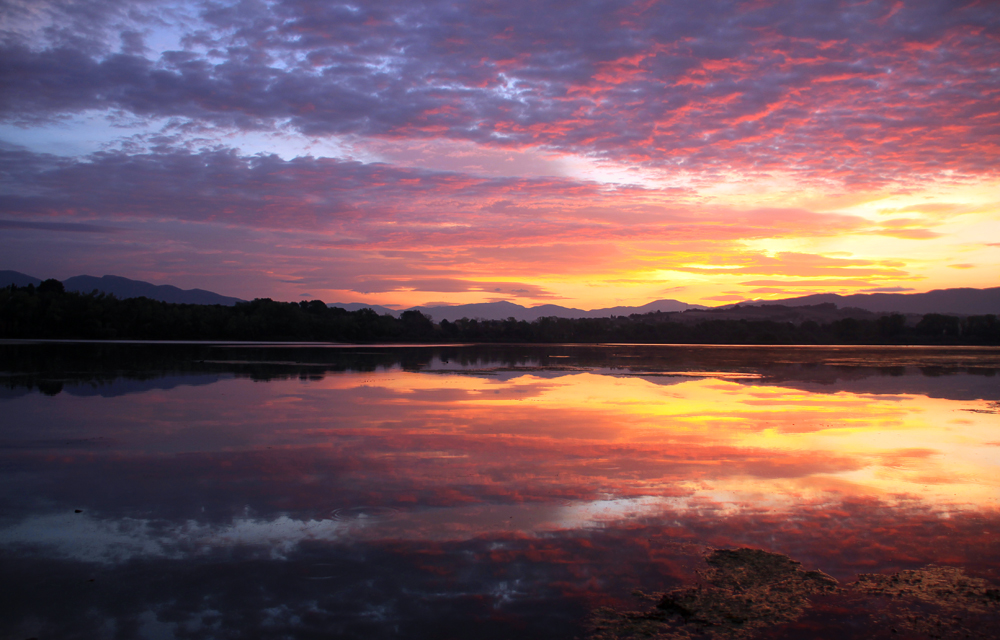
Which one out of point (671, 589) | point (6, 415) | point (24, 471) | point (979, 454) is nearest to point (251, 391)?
point (6, 415)

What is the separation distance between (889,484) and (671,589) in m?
5.75

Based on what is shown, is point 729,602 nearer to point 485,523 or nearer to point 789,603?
point 789,603

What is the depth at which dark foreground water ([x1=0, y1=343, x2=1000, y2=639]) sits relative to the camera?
5.11 m

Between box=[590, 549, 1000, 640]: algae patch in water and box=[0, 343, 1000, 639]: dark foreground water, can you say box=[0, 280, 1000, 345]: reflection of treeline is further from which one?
box=[590, 549, 1000, 640]: algae patch in water

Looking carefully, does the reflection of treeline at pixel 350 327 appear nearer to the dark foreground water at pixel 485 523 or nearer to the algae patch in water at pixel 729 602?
the dark foreground water at pixel 485 523

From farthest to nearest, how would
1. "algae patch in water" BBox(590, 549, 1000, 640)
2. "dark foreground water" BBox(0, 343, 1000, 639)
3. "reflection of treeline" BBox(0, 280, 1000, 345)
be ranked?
"reflection of treeline" BBox(0, 280, 1000, 345), "dark foreground water" BBox(0, 343, 1000, 639), "algae patch in water" BBox(590, 549, 1000, 640)

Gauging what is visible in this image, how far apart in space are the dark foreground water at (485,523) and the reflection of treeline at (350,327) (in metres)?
77.9

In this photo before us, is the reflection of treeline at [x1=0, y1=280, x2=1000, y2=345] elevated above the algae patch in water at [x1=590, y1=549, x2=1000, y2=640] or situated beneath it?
elevated above

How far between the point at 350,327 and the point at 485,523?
100530 millimetres

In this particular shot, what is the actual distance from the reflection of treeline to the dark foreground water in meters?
77.9

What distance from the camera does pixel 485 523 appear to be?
7.34 m

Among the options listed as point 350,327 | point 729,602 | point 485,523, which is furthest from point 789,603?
point 350,327

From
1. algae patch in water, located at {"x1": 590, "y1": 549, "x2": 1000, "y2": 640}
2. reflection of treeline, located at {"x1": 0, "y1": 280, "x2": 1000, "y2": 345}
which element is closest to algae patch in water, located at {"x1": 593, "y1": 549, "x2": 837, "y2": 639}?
algae patch in water, located at {"x1": 590, "y1": 549, "x2": 1000, "y2": 640}

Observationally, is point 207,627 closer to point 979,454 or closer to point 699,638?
point 699,638
